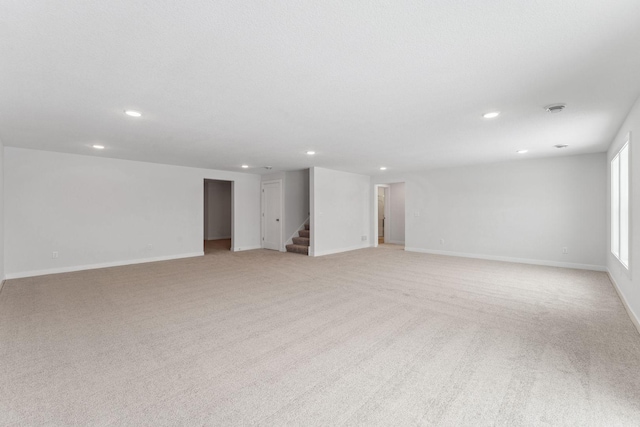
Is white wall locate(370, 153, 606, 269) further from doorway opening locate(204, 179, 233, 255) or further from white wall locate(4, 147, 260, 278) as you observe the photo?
doorway opening locate(204, 179, 233, 255)

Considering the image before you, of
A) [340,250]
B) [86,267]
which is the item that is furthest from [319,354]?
[340,250]

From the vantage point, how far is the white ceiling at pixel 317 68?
64.5 inches

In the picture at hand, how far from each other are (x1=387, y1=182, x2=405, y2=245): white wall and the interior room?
363cm

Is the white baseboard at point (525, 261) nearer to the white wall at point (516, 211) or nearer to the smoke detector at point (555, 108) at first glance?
the white wall at point (516, 211)

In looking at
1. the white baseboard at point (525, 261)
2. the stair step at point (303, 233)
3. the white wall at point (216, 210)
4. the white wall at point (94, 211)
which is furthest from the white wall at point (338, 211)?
the white wall at point (216, 210)

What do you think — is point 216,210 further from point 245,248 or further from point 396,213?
point 396,213

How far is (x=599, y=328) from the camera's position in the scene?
2992mm

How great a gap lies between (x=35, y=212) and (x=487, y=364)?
7326mm

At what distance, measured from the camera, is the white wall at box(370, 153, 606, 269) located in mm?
5816

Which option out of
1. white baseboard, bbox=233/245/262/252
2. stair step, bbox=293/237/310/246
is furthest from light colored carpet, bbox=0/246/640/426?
white baseboard, bbox=233/245/262/252

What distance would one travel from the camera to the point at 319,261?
22.5 feet

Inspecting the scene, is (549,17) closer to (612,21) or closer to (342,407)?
(612,21)

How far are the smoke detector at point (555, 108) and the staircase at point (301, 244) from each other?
5.85 metres

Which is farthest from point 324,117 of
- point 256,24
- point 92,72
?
point 92,72
